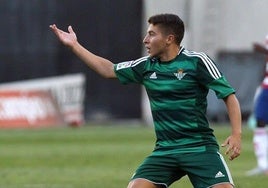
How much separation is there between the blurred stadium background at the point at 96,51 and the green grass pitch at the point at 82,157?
7.07ft

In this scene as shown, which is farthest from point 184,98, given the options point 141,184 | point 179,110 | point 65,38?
point 65,38

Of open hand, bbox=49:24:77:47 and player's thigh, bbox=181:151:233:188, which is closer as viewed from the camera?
player's thigh, bbox=181:151:233:188

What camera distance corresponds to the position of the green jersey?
368 inches

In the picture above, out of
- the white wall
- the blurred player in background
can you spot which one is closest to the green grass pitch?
the blurred player in background

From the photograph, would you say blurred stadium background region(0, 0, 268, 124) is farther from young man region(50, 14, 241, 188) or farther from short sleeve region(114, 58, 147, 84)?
young man region(50, 14, 241, 188)

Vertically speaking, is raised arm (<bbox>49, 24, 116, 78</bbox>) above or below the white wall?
above

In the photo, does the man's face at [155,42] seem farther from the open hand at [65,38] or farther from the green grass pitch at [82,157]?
the green grass pitch at [82,157]

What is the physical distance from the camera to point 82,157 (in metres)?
19.3

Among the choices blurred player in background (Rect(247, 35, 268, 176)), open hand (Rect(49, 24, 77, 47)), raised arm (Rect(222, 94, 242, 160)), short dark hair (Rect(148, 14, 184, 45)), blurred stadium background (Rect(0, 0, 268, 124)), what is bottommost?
blurred stadium background (Rect(0, 0, 268, 124))

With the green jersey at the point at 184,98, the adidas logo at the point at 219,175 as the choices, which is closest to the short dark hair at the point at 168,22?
the green jersey at the point at 184,98

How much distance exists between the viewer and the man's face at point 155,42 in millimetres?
9406

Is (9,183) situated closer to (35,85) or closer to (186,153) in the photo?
(186,153)

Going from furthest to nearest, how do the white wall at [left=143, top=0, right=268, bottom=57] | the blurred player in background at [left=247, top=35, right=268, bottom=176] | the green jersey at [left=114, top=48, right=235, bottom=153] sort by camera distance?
the white wall at [left=143, top=0, right=268, bottom=57], the blurred player in background at [left=247, top=35, right=268, bottom=176], the green jersey at [left=114, top=48, right=235, bottom=153]

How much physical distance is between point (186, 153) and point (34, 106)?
18434 mm
